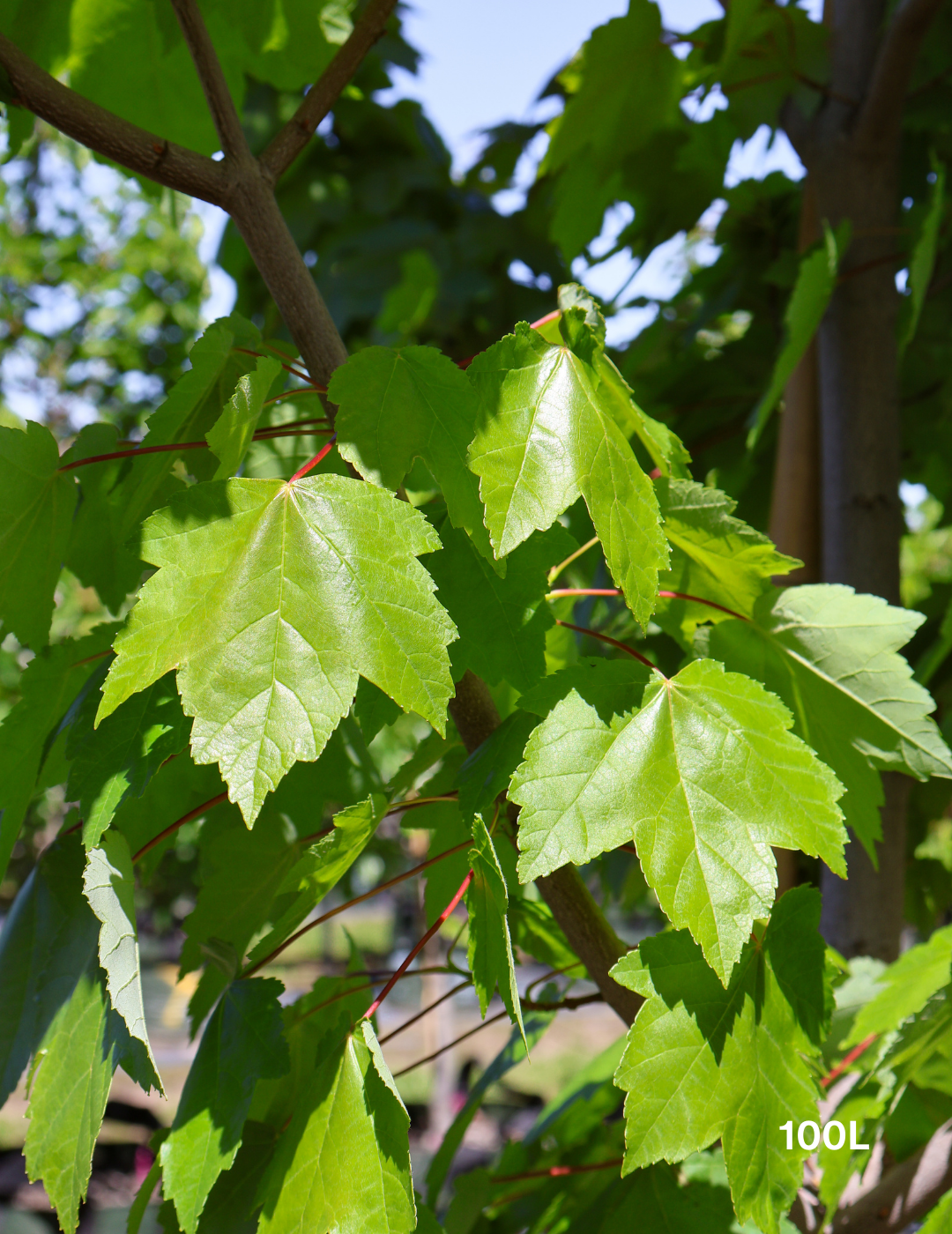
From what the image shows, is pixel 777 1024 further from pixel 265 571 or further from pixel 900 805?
pixel 900 805

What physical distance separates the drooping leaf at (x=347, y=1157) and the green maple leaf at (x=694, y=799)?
120mm

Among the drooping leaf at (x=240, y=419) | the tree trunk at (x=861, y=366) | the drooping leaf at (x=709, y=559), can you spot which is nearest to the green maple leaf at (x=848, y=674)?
the drooping leaf at (x=709, y=559)

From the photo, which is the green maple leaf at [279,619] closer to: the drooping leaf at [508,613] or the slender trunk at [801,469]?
the drooping leaf at [508,613]

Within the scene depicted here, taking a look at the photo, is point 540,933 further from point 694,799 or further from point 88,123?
point 88,123

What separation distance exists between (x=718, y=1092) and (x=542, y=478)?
0.27 metres

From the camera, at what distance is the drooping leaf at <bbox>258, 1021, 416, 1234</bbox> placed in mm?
384

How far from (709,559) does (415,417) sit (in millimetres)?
166

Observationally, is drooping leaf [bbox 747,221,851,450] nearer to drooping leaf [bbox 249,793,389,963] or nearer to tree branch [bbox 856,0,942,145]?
tree branch [bbox 856,0,942,145]

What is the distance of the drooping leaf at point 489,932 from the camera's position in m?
0.37

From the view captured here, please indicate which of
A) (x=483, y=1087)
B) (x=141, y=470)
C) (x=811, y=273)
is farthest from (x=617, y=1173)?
(x=811, y=273)

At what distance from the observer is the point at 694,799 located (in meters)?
0.39

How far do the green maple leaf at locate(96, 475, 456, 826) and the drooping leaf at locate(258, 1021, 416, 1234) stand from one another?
0.15 m

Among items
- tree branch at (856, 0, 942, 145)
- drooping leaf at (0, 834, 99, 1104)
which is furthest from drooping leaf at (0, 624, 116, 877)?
tree branch at (856, 0, 942, 145)

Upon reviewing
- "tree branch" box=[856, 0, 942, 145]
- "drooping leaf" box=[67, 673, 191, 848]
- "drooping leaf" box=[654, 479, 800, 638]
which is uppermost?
"tree branch" box=[856, 0, 942, 145]
